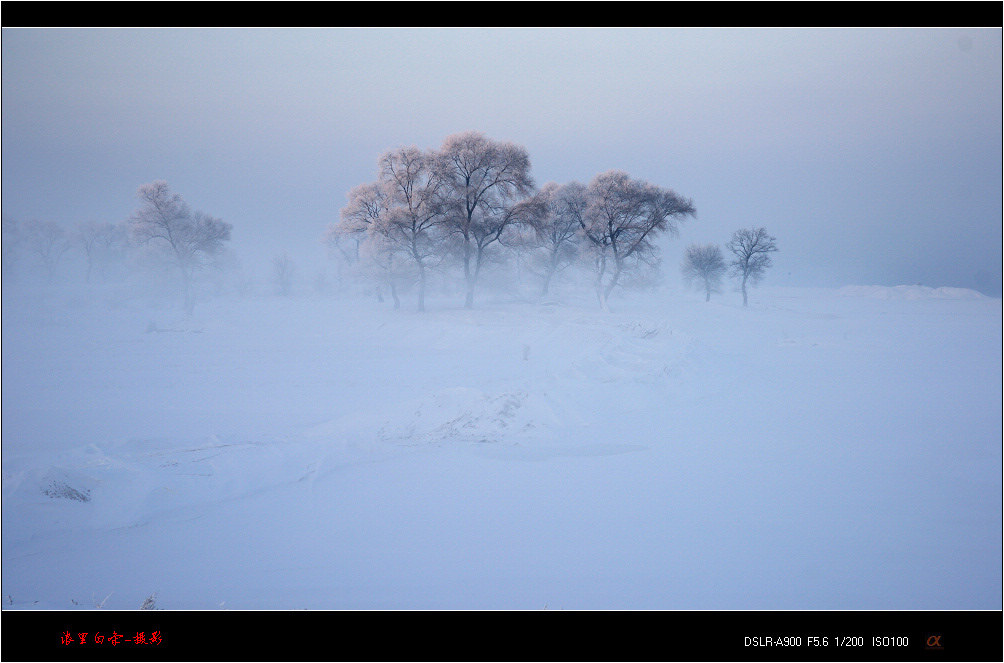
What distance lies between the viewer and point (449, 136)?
17688 mm

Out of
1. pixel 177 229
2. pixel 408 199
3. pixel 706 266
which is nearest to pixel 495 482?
pixel 408 199

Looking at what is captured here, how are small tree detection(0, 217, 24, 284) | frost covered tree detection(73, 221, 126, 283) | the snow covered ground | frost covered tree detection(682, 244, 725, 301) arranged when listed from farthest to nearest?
frost covered tree detection(682, 244, 725, 301)
frost covered tree detection(73, 221, 126, 283)
small tree detection(0, 217, 24, 284)
the snow covered ground

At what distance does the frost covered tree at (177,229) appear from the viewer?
Result: 21.1 meters

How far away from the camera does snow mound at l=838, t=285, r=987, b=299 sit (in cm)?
4415

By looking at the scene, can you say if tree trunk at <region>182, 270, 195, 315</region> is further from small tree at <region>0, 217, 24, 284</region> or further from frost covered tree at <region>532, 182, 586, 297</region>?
frost covered tree at <region>532, 182, 586, 297</region>

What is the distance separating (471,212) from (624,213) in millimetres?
8966

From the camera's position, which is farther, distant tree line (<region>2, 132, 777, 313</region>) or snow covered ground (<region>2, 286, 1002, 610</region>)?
distant tree line (<region>2, 132, 777, 313</region>)

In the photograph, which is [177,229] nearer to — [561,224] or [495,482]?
[561,224]

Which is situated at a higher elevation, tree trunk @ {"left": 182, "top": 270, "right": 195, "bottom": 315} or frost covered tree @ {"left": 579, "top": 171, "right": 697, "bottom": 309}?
frost covered tree @ {"left": 579, "top": 171, "right": 697, "bottom": 309}

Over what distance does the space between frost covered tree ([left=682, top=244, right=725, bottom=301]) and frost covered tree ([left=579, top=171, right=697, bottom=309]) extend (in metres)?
22.9

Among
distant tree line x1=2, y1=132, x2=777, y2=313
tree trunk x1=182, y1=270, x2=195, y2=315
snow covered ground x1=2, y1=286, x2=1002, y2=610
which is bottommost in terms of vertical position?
snow covered ground x1=2, y1=286, x2=1002, y2=610

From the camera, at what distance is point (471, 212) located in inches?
735

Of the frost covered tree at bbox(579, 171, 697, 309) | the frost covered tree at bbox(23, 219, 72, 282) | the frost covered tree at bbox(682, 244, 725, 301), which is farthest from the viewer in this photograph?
the frost covered tree at bbox(682, 244, 725, 301)

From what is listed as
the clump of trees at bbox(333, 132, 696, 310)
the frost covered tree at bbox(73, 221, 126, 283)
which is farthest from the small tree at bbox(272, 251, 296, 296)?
the clump of trees at bbox(333, 132, 696, 310)
